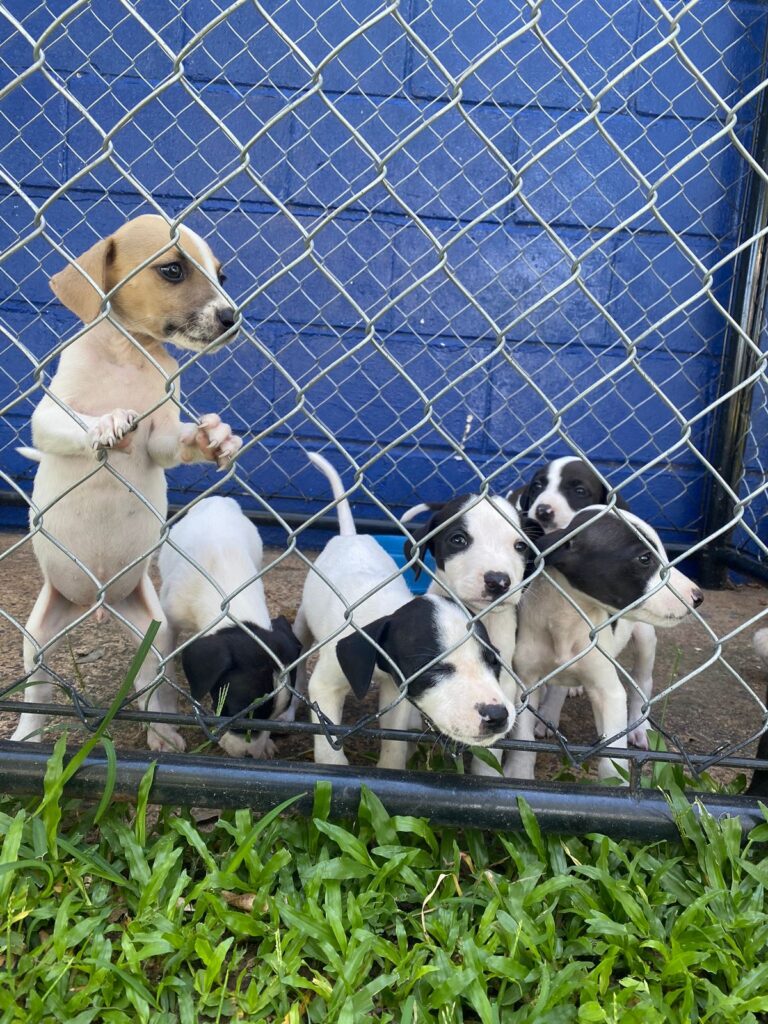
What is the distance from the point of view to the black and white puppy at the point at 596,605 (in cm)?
247

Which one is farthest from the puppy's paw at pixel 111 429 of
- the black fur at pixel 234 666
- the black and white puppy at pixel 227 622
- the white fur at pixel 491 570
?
the white fur at pixel 491 570

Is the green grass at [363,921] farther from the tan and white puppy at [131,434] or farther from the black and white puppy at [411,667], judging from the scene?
the tan and white puppy at [131,434]

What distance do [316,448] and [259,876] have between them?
155 inches

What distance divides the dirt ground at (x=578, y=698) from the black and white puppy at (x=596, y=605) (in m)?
0.17

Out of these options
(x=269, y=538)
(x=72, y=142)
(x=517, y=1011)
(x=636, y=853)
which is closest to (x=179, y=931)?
(x=517, y=1011)

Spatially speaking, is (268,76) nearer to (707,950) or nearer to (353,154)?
(353,154)

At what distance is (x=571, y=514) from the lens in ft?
10.6

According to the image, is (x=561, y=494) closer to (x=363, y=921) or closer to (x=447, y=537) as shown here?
(x=447, y=537)

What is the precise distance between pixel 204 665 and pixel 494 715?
1.02 m

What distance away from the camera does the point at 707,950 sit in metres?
1.69

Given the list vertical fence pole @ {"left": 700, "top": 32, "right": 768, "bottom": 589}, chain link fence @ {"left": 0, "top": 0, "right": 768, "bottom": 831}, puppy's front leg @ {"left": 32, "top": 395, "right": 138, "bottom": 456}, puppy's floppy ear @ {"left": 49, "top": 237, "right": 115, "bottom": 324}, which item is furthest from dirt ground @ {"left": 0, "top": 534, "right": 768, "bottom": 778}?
chain link fence @ {"left": 0, "top": 0, "right": 768, "bottom": 831}

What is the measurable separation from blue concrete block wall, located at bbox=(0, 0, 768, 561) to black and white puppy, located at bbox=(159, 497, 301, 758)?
1.93 meters

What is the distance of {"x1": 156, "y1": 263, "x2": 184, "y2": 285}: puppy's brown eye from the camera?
8.49 feet

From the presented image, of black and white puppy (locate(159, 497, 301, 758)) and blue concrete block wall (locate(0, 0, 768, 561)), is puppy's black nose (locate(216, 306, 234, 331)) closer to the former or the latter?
black and white puppy (locate(159, 497, 301, 758))
